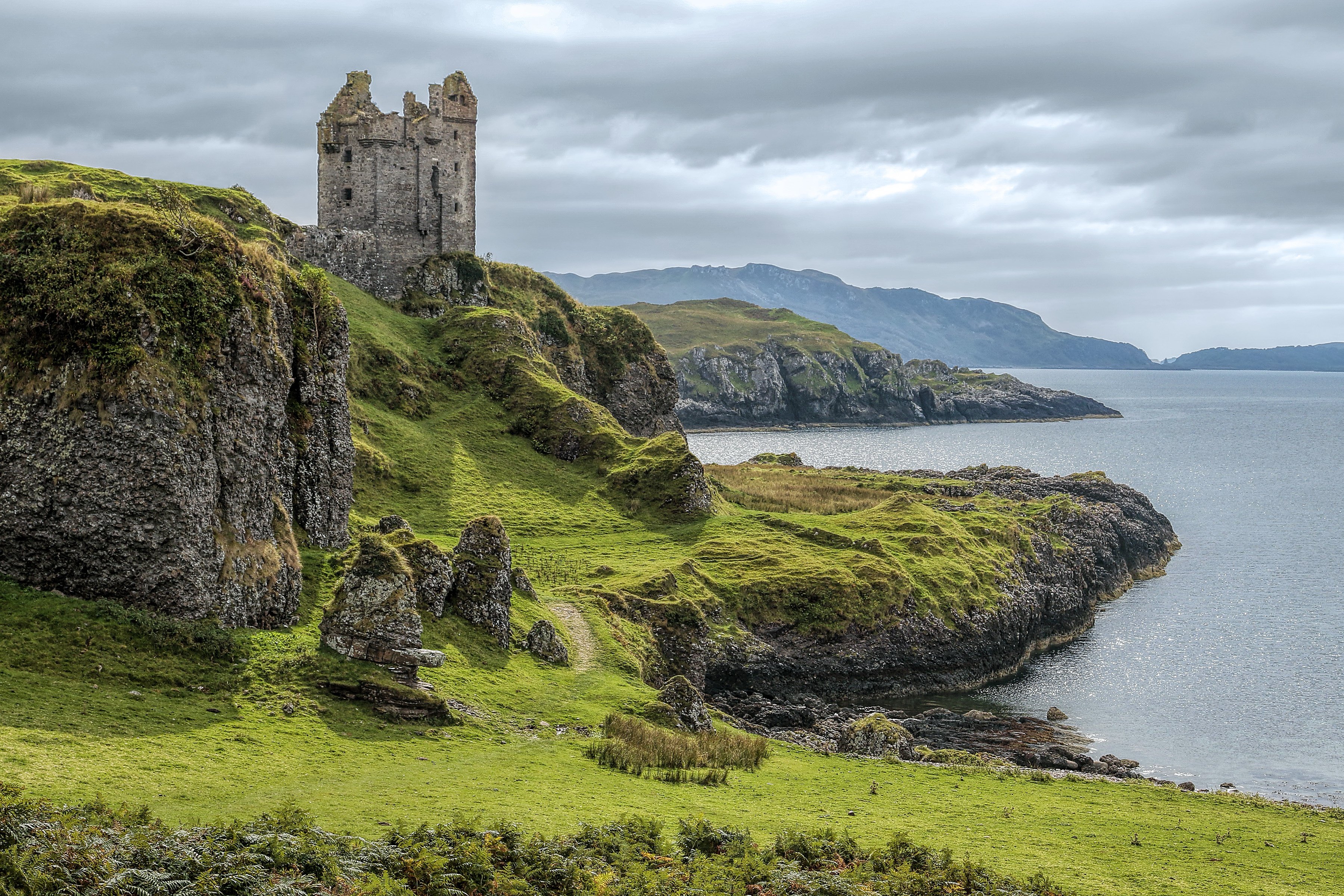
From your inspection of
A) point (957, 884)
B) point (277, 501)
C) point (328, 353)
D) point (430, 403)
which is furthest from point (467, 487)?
point (957, 884)

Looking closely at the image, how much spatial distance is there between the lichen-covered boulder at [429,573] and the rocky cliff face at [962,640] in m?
18.9

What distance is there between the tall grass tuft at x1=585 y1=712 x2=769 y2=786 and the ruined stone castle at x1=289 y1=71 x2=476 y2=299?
2608 inches

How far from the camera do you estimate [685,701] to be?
45.9 metres

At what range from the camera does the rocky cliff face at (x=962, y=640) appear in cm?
6575

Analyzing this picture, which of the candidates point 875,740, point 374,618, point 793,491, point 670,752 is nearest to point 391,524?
point 374,618

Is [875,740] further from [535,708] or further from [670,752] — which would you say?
[535,708]

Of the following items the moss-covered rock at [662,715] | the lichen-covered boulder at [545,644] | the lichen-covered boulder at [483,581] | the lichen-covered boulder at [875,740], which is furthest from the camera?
the lichen-covered boulder at [875,740]

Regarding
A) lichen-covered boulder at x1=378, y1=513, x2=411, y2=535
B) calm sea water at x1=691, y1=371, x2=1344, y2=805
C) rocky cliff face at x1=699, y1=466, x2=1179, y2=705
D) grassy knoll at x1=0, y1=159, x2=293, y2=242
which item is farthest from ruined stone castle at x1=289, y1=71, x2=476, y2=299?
calm sea water at x1=691, y1=371, x2=1344, y2=805

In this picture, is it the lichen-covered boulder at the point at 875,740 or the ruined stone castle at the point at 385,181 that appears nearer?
the lichen-covered boulder at the point at 875,740

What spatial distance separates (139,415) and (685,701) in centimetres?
2361

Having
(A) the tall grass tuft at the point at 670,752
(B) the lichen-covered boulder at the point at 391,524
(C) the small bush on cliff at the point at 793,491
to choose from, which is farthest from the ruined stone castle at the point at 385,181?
(A) the tall grass tuft at the point at 670,752

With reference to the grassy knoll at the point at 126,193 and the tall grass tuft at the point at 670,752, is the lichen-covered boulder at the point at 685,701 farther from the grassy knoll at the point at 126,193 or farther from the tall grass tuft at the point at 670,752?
the grassy knoll at the point at 126,193

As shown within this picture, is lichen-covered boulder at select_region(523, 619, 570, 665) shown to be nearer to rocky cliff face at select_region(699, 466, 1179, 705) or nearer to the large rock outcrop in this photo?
the large rock outcrop

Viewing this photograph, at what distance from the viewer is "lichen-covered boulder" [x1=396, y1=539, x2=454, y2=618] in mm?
44125
